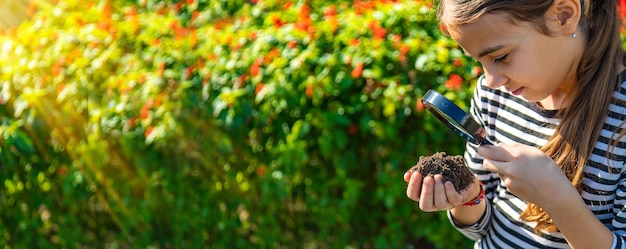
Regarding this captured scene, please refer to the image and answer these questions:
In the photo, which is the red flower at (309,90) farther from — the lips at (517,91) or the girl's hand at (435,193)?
the lips at (517,91)

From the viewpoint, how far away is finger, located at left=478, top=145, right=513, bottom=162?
172 centimetres

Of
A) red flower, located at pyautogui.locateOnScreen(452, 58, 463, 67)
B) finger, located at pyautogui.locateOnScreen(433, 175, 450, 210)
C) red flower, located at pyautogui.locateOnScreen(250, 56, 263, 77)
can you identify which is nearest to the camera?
finger, located at pyautogui.locateOnScreen(433, 175, 450, 210)

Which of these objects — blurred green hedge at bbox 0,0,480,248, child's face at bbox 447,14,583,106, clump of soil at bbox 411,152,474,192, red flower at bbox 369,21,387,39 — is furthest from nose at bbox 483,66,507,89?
red flower at bbox 369,21,387,39

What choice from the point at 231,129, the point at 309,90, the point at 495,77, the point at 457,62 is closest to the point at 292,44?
the point at 309,90

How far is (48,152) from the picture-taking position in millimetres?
3576

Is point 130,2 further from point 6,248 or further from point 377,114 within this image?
point 377,114

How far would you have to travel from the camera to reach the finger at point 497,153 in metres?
1.72

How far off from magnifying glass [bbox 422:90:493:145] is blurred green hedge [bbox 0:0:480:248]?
1.17 m

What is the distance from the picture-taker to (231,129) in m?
3.30

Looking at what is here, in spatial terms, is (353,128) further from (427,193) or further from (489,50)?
(489,50)

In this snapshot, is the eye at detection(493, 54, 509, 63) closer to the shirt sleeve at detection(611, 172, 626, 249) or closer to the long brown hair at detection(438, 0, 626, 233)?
the long brown hair at detection(438, 0, 626, 233)

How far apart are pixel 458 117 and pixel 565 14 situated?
300 millimetres

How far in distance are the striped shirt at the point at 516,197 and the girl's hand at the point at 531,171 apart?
4.4 inches

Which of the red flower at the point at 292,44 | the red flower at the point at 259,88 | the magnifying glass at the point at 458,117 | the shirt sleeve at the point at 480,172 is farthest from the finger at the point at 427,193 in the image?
the red flower at the point at 292,44
